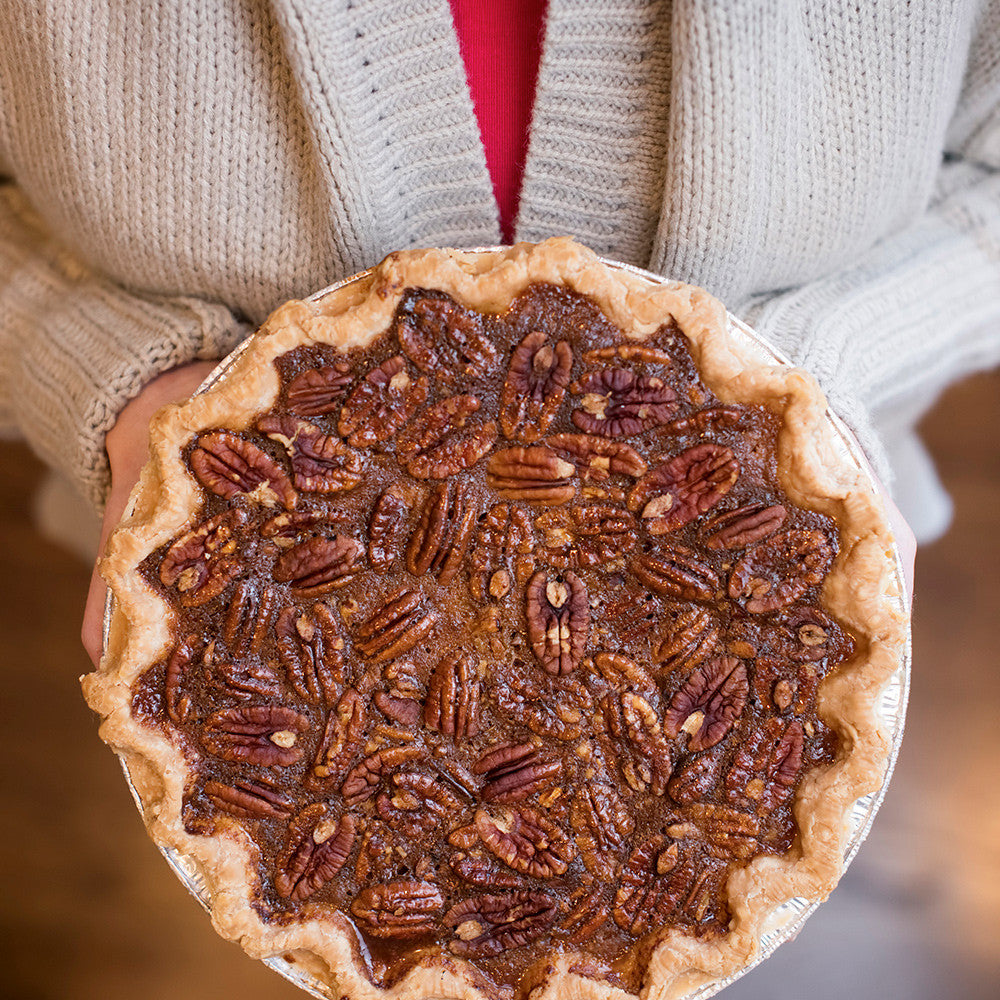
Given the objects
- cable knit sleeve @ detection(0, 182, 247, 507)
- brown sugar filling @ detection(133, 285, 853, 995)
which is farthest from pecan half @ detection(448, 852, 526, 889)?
cable knit sleeve @ detection(0, 182, 247, 507)

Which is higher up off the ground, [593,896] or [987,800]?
[593,896]

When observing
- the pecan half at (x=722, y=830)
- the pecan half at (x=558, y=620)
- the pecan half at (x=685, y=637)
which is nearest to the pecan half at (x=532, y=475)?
the pecan half at (x=558, y=620)

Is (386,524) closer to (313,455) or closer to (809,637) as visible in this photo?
(313,455)

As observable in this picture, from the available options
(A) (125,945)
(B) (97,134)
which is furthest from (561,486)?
(A) (125,945)

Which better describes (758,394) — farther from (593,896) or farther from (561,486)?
(593,896)

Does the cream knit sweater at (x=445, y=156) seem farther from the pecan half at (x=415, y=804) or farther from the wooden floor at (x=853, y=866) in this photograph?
the wooden floor at (x=853, y=866)

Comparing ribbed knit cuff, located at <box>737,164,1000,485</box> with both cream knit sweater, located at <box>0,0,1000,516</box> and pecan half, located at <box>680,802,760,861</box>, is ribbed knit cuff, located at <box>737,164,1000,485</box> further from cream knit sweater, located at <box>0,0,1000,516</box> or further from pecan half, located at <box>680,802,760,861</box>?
pecan half, located at <box>680,802,760,861</box>
